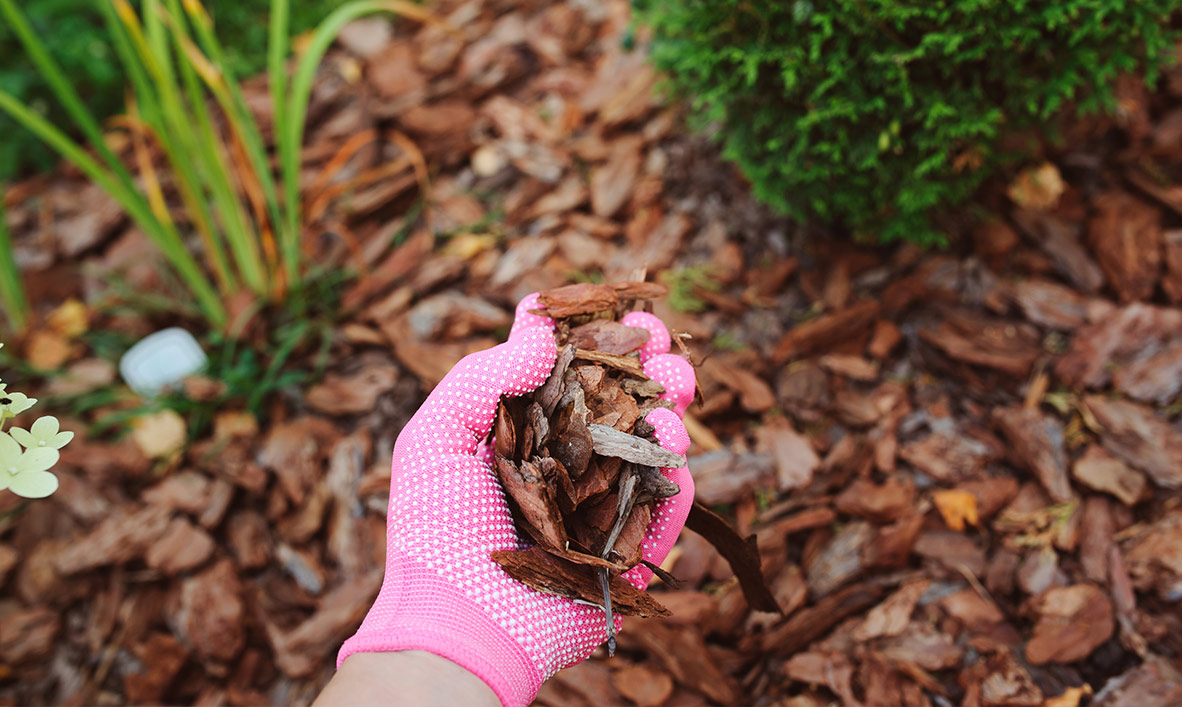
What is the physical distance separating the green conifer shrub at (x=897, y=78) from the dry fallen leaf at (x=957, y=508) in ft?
2.23

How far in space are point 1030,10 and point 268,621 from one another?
2367 mm

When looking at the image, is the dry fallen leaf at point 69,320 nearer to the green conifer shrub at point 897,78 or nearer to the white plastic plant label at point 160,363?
the white plastic plant label at point 160,363

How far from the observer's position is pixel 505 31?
2830 mm

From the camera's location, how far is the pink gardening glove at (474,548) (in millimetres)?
1098

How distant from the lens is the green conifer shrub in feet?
5.16

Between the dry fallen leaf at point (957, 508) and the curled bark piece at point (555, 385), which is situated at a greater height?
the curled bark piece at point (555, 385)

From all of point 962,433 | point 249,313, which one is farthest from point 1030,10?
point 249,313

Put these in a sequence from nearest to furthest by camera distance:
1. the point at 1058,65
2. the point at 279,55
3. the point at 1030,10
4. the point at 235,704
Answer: the point at 1030,10 → the point at 1058,65 → the point at 235,704 → the point at 279,55

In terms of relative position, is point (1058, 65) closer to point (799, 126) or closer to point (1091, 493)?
point (799, 126)

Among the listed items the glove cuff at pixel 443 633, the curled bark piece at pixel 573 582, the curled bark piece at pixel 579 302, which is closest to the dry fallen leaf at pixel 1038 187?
the curled bark piece at pixel 579 302

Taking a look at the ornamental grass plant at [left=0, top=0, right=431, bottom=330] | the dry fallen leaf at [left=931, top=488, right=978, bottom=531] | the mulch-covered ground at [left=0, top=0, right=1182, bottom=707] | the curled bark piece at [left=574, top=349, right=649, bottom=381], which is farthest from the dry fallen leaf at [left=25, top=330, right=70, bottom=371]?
the dry fallen leaf at [left=931, top=488, right=978, bottom=531]

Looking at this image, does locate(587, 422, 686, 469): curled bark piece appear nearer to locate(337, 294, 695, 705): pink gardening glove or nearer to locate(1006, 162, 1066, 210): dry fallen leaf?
locate(337, 294, 695, 705): pink gardening glove

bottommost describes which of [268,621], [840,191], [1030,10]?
[268,621]

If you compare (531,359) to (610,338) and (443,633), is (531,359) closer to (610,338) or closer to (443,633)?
(610,338)
